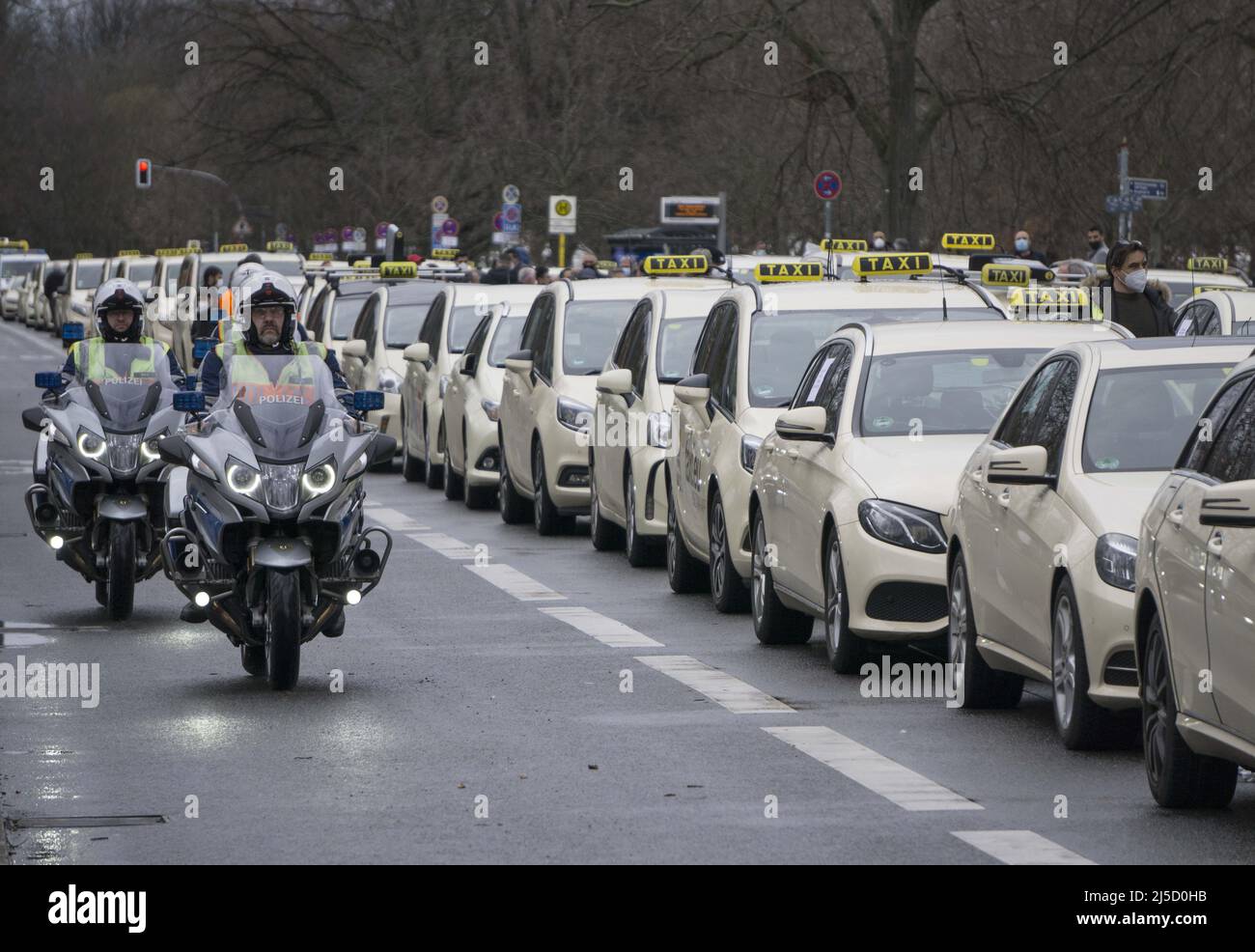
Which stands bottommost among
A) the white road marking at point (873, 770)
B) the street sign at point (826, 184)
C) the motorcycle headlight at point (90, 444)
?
the white road marking at point (873, 770)

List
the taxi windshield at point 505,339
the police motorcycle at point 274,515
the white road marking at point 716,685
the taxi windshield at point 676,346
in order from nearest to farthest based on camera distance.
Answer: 1. the white road marking at point 716,685
2. the police motorcycle at point 274,515
3. the taxi windshield at point 676,346
4. the taxi windshield at point 505,339

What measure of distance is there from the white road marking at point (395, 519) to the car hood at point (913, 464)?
828cm

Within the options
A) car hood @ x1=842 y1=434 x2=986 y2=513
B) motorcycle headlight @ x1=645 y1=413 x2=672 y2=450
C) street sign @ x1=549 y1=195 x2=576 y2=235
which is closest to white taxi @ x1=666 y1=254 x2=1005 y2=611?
motorcycle headlight @ x1=645 y1=413 x2=672 y2=450

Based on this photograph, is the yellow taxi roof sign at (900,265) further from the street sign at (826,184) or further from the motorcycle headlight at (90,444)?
the street sign at (826,184)

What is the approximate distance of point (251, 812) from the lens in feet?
29.3

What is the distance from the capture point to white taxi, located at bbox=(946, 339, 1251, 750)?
9.73 m

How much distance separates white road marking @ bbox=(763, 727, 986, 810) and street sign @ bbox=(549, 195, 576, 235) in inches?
1402

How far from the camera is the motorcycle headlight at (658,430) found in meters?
17.3

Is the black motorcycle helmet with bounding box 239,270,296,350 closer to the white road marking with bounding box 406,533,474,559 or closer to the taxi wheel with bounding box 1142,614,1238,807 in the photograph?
the taxi wheel with bounding box 1142,614,1238,807

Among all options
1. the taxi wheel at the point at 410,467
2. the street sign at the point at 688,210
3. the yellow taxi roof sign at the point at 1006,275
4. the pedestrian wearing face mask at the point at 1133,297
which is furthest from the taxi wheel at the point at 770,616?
the street sign at the point at 688,210

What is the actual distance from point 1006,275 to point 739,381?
4.73 m

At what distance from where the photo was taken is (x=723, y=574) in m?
15.1
